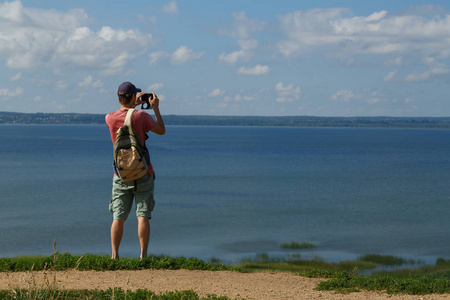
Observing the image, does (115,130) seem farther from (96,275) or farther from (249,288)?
(249,288)

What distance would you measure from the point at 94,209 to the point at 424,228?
18.3m

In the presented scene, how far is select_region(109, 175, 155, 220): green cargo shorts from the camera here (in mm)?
8070

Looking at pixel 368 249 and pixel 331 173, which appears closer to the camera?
pixel 368 249

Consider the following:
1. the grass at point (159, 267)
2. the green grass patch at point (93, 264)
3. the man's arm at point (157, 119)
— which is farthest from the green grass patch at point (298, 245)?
the man's arm at point (157, 119)

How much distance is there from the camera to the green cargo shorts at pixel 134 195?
318 inches

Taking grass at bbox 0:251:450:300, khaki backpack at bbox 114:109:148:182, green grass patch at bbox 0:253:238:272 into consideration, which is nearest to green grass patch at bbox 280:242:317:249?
grass at bbox 0:251:450:300

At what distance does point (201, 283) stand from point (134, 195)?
1.62 metres

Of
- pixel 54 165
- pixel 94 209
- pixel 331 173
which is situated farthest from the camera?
pixel 54 165

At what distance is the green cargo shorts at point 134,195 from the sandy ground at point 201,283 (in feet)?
2.77

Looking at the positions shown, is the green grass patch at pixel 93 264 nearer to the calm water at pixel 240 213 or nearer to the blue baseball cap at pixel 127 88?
the blue baseball cap at pixel 127 88

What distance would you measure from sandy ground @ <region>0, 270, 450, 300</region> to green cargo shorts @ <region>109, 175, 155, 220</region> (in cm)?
84

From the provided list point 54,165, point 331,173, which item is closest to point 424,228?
point 331,173

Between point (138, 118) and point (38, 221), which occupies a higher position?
point (138, 118)

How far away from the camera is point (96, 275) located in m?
7.86
